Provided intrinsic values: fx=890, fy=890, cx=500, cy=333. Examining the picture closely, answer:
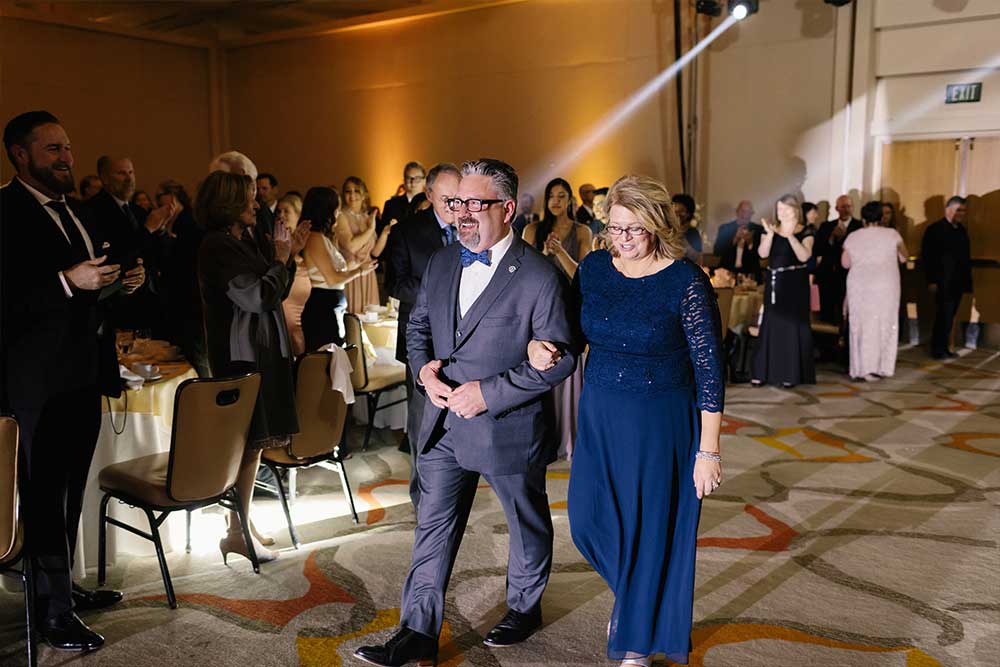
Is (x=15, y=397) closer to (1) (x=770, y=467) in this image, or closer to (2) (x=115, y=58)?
(1) (x=770, y=467)

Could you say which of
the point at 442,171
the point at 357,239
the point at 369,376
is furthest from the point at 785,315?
the point at 442,171

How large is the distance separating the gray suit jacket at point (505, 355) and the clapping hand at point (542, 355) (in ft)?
0.16

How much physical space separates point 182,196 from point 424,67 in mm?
5022

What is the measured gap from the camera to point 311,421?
13.2 ft

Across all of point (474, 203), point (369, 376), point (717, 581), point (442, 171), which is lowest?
point (717, 581)

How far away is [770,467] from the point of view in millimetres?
5238

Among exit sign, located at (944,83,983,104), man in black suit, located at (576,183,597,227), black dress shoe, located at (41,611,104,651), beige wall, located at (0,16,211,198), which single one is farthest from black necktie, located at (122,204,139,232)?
exit sign, located at (944,83,983,104)

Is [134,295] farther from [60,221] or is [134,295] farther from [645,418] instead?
[645,418]

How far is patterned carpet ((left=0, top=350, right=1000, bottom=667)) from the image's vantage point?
304cm

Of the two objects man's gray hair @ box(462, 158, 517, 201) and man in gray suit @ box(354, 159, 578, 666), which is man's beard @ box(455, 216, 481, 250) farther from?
man's gray hair @ box(462, 158, 517, 201)

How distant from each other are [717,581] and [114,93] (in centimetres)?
1275

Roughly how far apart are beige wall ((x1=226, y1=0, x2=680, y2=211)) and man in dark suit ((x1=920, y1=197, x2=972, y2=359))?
3.15 meters

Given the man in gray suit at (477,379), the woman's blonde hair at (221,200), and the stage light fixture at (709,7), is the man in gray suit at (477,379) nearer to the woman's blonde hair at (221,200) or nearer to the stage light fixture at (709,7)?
the woman's blonde hair at (221,200)

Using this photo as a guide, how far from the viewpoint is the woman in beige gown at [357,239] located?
7.11 meters
